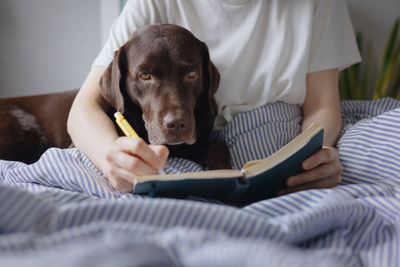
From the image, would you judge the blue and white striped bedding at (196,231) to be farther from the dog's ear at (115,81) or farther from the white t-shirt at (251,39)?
the white t-shirt at (251,39)

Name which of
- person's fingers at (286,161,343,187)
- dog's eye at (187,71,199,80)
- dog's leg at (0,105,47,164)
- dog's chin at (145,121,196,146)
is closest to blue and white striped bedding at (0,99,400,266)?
person's fingers at (286,161,343,187)

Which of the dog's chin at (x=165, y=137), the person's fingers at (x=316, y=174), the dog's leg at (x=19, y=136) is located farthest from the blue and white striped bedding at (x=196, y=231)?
the dog's leg at (x=19, y=136)

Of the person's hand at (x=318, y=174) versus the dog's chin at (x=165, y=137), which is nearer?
the person's hand at (x=318, y=174)

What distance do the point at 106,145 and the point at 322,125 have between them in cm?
78

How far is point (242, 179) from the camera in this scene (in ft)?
2.48

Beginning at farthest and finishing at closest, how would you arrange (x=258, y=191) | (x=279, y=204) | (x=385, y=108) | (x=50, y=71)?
(x=50, y=71) → (x=385, y=108) → (x=258, y=191) → (x=279, y=204)

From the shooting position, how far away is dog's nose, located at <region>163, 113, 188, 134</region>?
1076 mm

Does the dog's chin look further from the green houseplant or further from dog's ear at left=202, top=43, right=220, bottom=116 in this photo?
the green houseplant

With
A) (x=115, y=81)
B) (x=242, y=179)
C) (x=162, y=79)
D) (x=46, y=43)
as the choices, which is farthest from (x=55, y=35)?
(x=242, y=179)

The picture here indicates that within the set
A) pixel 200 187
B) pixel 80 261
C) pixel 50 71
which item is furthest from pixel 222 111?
pixel 50 71

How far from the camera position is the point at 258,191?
84cm

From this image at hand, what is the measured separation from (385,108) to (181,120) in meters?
0.97

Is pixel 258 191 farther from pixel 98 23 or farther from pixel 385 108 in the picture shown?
pixel 98 23

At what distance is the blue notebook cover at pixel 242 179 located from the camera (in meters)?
0.70
